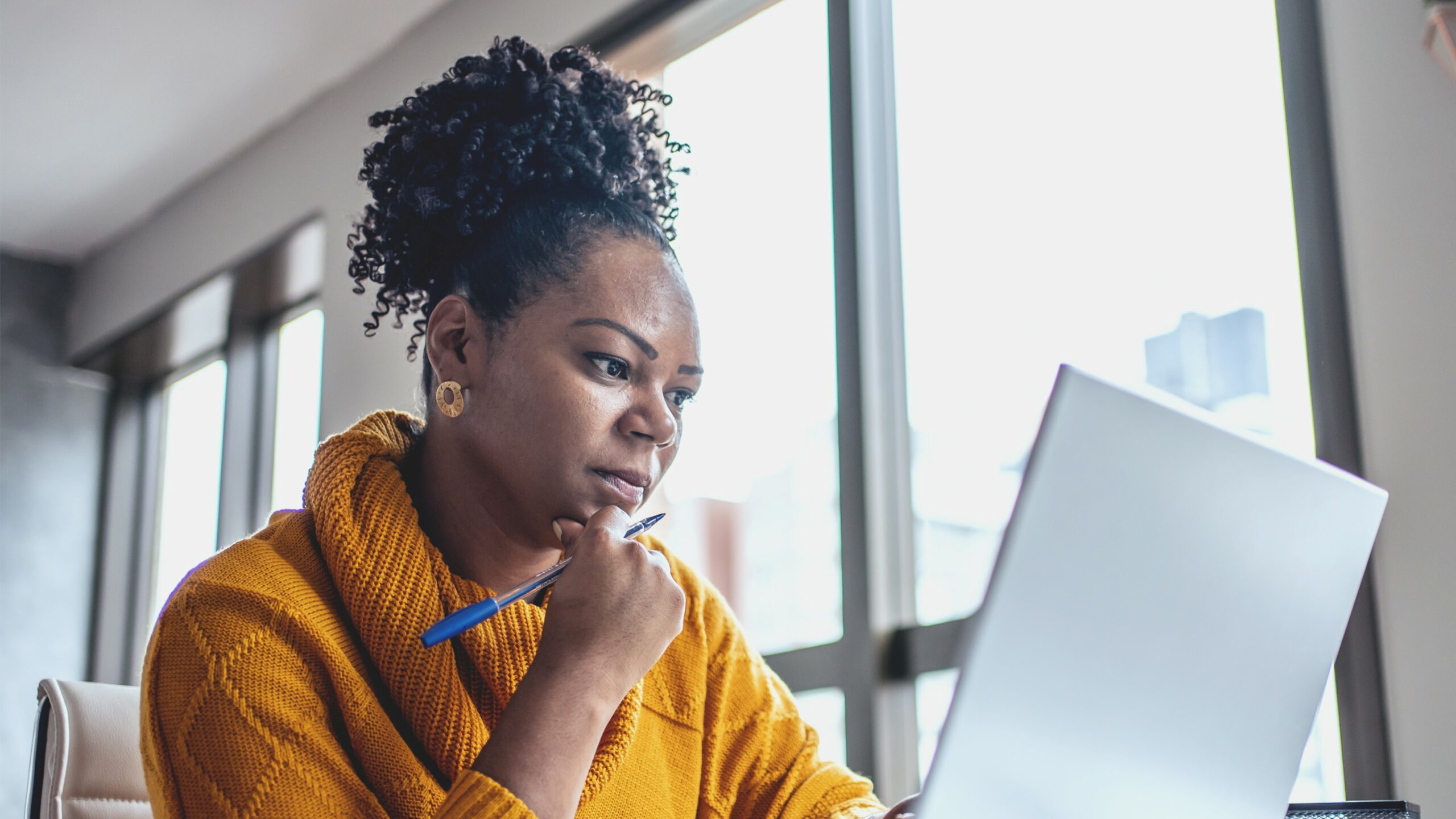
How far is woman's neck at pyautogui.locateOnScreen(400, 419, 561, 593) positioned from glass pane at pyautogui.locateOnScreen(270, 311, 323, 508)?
A: 2.21 m

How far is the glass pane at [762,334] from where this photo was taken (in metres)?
2.28

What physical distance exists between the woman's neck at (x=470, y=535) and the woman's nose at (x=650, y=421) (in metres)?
0.16

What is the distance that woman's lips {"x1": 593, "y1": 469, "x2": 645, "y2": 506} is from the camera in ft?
4.09

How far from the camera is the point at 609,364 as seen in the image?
1.26m

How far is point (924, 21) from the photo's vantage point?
2.25 meters

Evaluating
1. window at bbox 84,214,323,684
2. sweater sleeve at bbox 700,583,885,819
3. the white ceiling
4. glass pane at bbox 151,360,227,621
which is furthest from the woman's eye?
glass pane at bbox 151,360,227,621

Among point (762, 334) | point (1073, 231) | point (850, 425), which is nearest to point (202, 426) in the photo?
point (762, 334)

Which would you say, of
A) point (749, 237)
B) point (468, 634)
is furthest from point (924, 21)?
point (468, 634)

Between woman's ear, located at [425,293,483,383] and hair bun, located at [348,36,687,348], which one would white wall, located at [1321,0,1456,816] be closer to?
hair bun, located at [348,36,687,348]

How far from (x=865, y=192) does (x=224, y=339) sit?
2.41m

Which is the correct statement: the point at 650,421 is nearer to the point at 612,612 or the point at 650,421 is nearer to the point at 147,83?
the point at 612,612

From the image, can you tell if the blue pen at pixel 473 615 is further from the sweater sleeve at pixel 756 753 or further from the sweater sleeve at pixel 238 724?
the sweater sleeve at pixel 756 753

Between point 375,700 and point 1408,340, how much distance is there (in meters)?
1.09

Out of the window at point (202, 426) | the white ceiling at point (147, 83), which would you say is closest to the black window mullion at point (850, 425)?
the white ceiling at point (147, 83)
